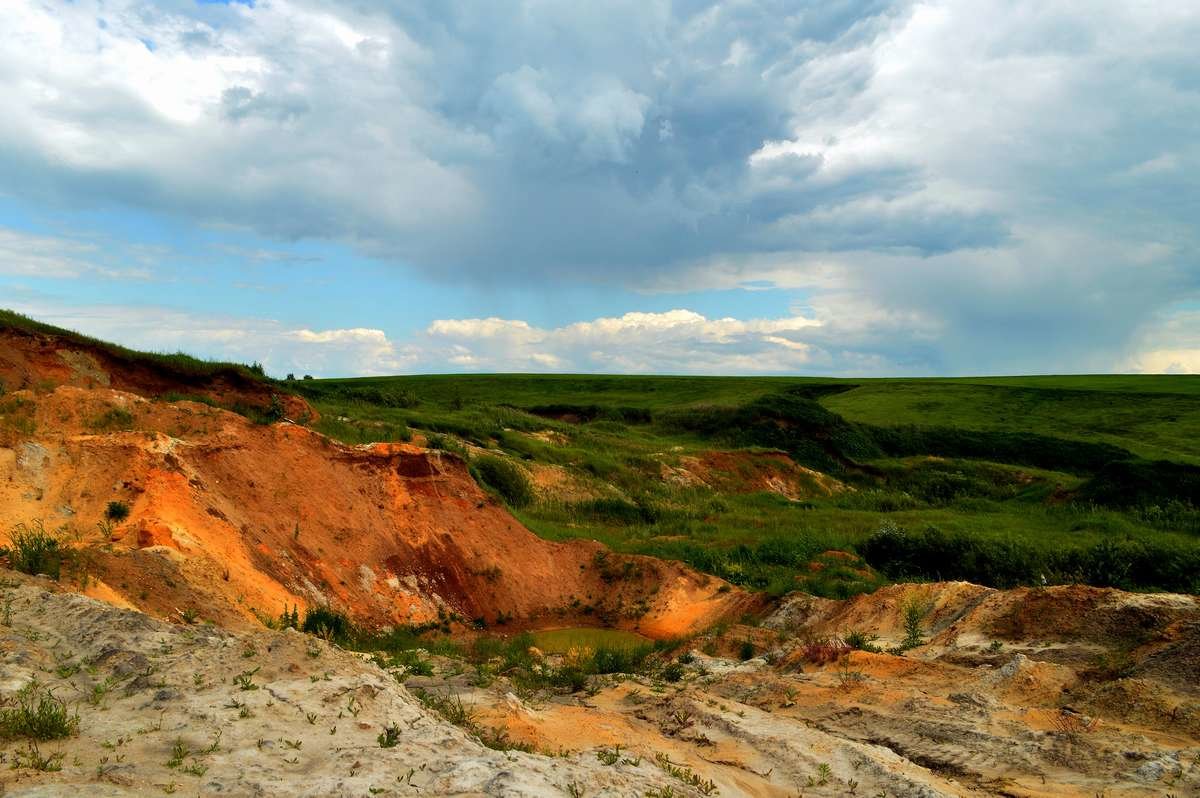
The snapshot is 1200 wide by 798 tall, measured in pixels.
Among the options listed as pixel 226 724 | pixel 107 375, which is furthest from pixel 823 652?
pixel 107 375

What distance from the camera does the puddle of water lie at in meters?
15.9

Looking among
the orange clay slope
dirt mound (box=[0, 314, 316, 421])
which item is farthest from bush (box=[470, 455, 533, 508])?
dirt mound (box=[0, 314, 316, 421])

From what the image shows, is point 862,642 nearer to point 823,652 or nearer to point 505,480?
point 823,652

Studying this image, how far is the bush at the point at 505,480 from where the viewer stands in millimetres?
28141

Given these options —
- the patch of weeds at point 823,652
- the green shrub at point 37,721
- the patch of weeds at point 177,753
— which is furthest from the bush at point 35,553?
the patch of weeds at point 823,652

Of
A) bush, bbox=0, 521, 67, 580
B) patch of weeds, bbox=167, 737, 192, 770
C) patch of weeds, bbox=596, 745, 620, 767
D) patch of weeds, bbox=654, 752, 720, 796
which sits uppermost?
bush, bbox=0, 521, 67, 580

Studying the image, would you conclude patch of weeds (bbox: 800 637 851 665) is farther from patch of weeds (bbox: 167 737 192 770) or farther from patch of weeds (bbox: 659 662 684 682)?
patch of weeds (bbox: 167 737 192 770)

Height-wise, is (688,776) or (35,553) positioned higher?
(35,553)

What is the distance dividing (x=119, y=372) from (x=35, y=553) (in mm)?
12951

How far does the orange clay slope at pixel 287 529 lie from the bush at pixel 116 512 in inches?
4.9

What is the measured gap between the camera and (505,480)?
2867 cm

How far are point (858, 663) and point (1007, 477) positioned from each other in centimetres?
3765

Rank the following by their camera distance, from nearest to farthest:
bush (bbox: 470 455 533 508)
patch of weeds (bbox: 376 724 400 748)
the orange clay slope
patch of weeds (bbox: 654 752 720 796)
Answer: patch of weeds (bbox: 376 724 400 748) → patch of weeds (bbox: 654 752 720 796) → the orange clay slope → bush (bbox: 470 455 533 508)

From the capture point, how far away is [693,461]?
1580 inches
